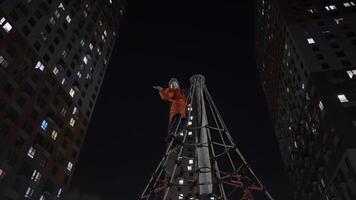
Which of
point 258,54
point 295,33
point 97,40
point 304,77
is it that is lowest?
point 304,77

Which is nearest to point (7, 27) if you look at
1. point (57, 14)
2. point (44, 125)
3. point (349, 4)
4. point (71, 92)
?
point (57, 14)

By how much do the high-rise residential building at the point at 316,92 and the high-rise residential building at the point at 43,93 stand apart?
39198 mm

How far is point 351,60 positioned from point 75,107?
45934mm

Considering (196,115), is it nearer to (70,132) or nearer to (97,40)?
(70,132)

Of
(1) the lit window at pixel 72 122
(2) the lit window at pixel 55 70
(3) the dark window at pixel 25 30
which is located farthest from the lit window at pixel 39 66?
(1) the lit window at pixel 72 122

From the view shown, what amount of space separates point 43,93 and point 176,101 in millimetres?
39618

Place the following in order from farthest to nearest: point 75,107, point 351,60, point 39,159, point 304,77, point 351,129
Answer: point 75,107, point 304,77, point 351,60, point 39,159, point 351,129

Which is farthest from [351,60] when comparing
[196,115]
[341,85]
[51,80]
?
[51,80]

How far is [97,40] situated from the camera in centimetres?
7012

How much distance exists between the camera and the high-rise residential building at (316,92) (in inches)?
1636

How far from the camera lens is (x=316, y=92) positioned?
48125mm

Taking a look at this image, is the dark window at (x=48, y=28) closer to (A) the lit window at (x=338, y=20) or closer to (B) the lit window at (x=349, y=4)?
(A) the lit window at (x=338, y=20)

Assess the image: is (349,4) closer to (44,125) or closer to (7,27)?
(44,125)

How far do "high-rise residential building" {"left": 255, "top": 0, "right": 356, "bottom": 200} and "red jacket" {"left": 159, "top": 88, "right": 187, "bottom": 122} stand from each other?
31.1 meters
